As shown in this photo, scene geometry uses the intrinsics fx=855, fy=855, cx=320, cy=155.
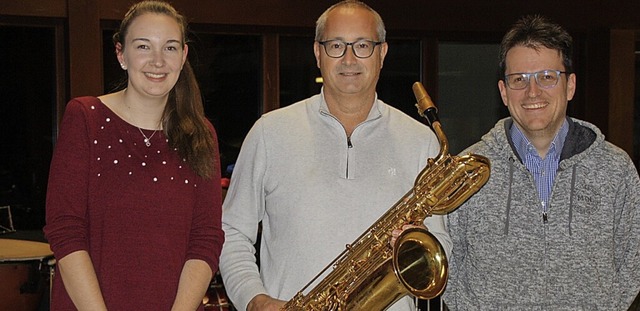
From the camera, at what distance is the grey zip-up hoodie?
10.1 feet

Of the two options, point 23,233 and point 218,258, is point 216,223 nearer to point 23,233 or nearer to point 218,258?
point 218,258

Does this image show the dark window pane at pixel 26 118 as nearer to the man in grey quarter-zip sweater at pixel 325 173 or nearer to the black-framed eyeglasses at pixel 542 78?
the man in grey quarter-zip sweater at pixel 325 173

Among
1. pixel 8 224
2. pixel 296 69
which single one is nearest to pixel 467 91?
pixel 296 69

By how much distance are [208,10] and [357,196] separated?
427 cm

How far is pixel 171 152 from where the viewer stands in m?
A: 2.87

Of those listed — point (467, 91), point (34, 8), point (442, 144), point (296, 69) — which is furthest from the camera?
point (467, 91)

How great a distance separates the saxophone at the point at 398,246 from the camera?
298 centimetres

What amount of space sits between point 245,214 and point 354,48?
735 millimetres

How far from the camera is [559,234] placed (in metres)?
3.10

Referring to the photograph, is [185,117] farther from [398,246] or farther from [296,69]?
[296,69]

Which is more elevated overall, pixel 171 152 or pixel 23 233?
pixel 171 152

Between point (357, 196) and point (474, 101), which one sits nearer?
point (357, 196)

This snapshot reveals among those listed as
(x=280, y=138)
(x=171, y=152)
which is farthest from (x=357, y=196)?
(x=171, y=152)

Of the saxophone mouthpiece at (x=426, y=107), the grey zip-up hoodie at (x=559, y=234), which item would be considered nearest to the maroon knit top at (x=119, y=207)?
the saxophone mouthpiece at (x=426, y=107)
